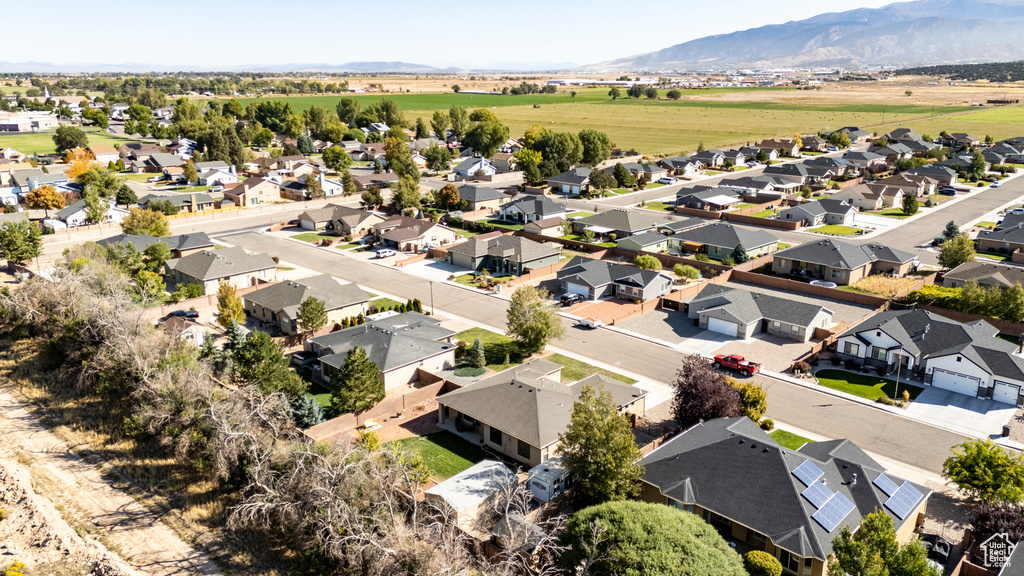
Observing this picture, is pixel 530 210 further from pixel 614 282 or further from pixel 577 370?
pixel 577 370

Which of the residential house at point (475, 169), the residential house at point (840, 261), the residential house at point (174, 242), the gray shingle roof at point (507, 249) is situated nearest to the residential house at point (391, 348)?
the gray shingle roof at point (507, 249)

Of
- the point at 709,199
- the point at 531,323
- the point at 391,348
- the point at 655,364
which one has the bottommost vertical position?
the point at 655,364

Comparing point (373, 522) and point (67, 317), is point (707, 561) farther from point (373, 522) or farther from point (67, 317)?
point (67, 317)

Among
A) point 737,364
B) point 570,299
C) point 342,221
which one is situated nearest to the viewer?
point 737,364

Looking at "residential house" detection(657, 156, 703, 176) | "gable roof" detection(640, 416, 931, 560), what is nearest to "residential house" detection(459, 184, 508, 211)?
"residential house" detection(657, 156, 703, 176)

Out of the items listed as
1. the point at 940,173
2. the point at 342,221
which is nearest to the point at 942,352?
the point at 342,221

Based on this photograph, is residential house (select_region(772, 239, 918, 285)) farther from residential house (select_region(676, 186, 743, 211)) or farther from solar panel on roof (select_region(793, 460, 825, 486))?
solar panel on roof (select_region(793, 460, 825, 486))
